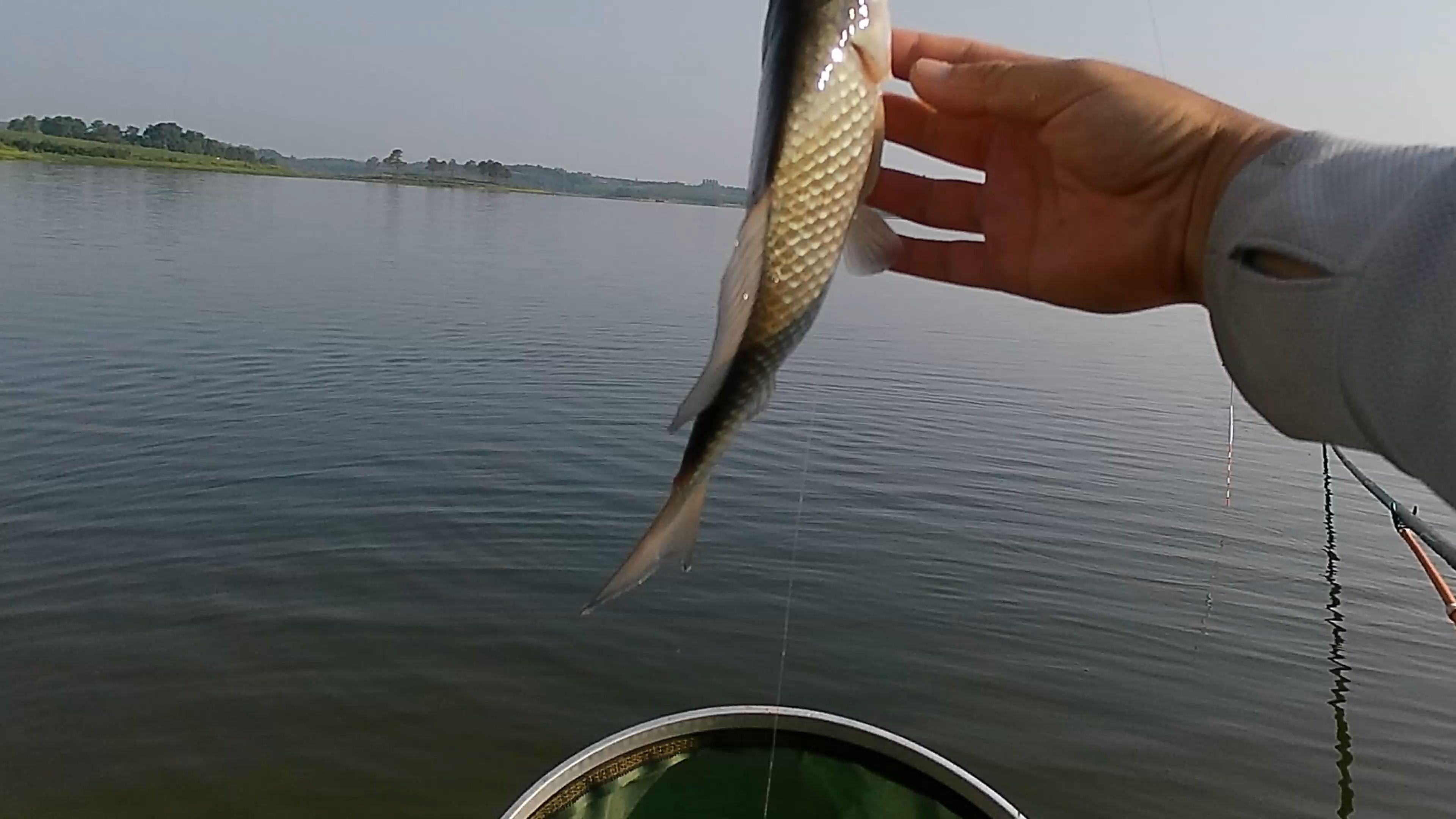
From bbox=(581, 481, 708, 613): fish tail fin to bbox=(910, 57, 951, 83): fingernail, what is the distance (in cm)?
100

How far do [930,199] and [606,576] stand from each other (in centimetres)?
719

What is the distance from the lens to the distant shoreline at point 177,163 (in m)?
74.9

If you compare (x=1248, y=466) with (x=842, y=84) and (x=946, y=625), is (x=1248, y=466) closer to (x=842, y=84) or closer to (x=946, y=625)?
(x=946, y=625)

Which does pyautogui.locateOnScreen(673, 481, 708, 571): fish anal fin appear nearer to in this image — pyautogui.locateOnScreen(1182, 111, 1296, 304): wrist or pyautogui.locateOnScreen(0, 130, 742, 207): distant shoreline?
pyautogui.locateOnScreen(1182, 111, 1296, 304): wrist

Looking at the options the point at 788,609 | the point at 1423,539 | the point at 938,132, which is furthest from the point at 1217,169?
the point at 788,609

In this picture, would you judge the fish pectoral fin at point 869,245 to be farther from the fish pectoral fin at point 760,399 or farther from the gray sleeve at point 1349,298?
the gray sleeve at point 1349,298

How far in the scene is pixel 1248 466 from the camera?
14.2 m

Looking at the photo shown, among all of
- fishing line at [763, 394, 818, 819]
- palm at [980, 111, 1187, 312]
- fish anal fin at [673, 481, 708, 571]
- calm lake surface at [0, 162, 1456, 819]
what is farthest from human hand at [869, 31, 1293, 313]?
fishing line at [763, 394, 818, 819]

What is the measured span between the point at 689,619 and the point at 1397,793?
5.33m

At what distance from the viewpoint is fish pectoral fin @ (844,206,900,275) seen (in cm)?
180

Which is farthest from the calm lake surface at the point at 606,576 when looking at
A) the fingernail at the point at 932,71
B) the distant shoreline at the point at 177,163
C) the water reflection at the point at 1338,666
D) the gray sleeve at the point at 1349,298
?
the distant shoreline at the point at 177,163

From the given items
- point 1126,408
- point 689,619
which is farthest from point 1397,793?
point 1126,408

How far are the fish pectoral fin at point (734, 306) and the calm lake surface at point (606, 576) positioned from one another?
64cm

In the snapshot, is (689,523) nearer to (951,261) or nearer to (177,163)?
(951,261)
